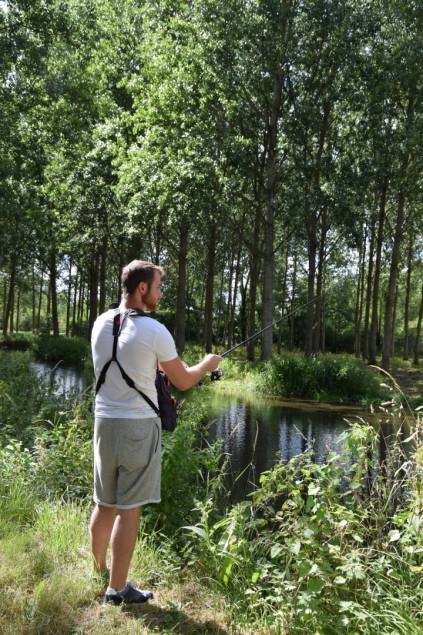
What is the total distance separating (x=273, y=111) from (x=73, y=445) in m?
16.7

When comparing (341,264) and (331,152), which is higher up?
(331,152)

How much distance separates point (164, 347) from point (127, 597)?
1.38 meters

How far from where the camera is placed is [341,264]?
109ft

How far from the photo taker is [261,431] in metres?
12.2

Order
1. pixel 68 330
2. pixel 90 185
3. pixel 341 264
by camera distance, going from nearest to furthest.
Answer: pixel 90 185
pixel 341 264
pixel 68 330

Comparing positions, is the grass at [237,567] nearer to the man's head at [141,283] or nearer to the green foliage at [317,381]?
the man's head at [141,283]

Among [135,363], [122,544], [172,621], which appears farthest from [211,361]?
[172,621]

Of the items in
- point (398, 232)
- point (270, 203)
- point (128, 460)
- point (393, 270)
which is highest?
point (270, 203)

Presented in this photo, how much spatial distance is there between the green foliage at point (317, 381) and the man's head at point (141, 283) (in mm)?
15334

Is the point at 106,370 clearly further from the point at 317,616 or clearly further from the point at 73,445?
the point at 73,445

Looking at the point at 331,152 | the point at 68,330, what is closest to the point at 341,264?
the point at 331,152

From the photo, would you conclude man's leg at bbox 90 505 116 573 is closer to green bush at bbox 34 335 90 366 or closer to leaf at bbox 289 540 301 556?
leaf at bbox 289 540 301 556

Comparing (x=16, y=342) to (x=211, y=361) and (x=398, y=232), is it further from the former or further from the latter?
(x=211, y=361)

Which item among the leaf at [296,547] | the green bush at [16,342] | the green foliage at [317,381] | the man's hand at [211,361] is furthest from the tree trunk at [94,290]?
the leaf at [296,547]
